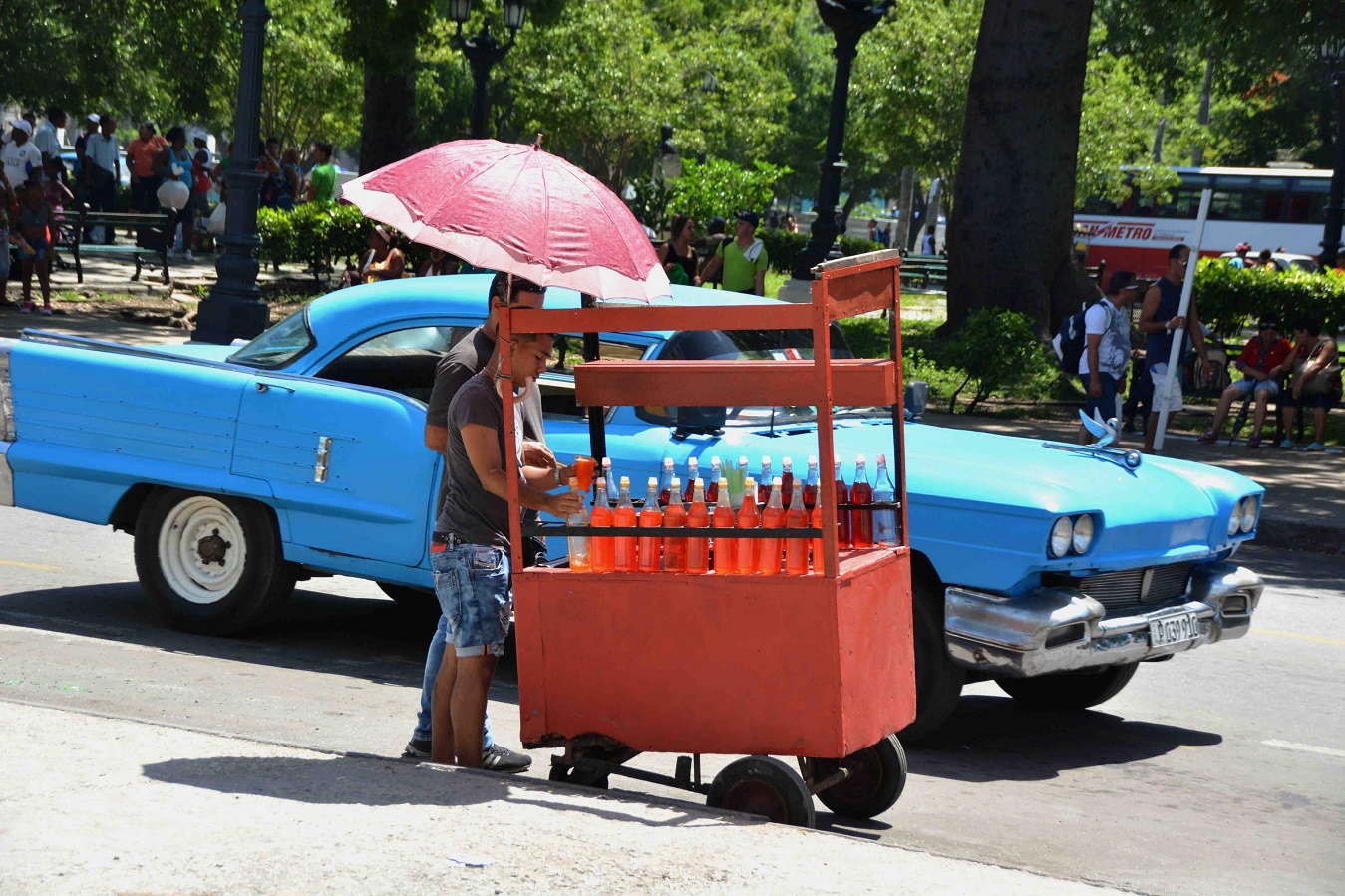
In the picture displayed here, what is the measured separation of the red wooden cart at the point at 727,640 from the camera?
4.65 meters

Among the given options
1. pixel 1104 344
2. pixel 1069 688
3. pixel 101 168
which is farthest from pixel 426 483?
pixel 101 168

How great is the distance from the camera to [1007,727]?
675 centimetres

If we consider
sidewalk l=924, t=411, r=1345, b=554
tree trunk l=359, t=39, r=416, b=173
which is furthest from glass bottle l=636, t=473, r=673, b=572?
tree trunk l=359, t=39, r=416, b=173

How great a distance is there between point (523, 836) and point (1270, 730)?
386 centimetres

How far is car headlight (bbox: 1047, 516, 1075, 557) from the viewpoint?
18.8 ft

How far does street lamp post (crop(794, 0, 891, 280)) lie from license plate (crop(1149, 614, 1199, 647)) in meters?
11.3

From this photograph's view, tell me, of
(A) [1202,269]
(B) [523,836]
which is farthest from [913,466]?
(A) [1202,269]

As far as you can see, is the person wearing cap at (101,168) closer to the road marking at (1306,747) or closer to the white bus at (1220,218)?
the road marking at (1306,747)

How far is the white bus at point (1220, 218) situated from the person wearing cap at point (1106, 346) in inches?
1268

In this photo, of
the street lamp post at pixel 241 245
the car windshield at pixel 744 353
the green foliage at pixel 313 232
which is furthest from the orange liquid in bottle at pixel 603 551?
the green foliage at pixel 313 232

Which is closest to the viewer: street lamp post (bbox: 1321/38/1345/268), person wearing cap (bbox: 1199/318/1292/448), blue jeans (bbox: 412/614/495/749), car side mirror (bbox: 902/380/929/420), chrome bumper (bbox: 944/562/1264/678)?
blue jeans (bbox: 412/614/495/749)

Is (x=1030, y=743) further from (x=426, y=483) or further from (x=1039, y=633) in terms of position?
(x=426, y=483)

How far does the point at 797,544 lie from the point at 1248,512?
2.85m

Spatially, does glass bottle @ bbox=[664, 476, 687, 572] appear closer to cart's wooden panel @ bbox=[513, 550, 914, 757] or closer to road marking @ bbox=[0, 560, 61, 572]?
cart's wooden panel @ bbox=[513, 550, 914, 757]
